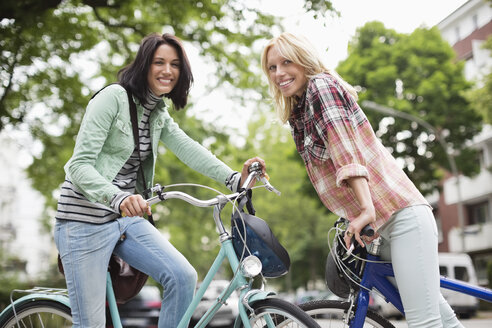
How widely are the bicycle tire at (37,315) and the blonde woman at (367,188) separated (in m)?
1.64

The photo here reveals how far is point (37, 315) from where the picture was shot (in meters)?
3.28

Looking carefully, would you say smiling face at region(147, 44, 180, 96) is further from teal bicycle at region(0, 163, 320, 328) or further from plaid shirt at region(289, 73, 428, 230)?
plaid shirt at region(289, 73, 428, 230)

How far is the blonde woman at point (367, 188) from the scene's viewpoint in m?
2.44

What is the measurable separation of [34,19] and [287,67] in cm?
692

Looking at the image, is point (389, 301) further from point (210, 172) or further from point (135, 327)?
point (135, 327)

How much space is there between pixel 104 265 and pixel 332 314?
45.4 inches

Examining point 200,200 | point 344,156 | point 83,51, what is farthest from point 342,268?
Answer: point 83,51

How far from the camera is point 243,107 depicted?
12.7 m

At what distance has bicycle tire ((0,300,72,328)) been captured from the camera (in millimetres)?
3219

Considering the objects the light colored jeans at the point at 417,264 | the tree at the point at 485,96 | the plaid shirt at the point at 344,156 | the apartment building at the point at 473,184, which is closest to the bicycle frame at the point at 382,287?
the light colored jeans at the point at 417,264

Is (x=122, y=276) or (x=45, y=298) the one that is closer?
(x=122, y=276)

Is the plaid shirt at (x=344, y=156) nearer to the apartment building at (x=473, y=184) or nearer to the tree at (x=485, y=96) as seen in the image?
the tree at (x=485, y=96)

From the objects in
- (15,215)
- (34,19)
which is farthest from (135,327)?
(15,215)

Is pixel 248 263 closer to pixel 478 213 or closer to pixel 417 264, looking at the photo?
pixel 417 264
